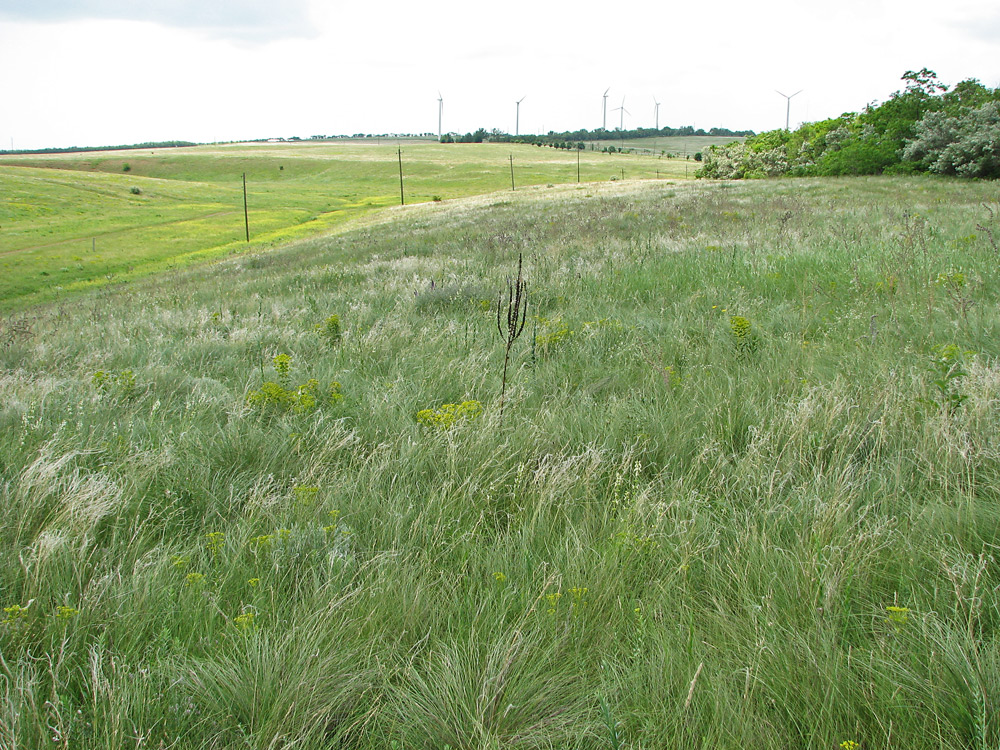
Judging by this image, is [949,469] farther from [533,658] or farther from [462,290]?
[462,290]

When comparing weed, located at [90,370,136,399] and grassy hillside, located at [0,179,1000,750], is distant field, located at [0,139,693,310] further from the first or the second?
grassy hillside, located at [0,179,1000,750]

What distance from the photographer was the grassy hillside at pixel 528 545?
1527mm

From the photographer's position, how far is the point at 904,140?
31984 millimetres

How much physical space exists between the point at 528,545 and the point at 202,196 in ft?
308

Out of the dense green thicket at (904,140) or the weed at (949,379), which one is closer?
the weed at (949,379)

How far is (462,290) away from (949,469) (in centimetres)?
560

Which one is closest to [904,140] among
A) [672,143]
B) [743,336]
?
[743,336]

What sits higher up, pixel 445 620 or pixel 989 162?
pixel 989 162

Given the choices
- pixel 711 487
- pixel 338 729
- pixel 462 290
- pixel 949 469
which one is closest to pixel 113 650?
pixel 338 729

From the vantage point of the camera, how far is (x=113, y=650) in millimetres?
1749

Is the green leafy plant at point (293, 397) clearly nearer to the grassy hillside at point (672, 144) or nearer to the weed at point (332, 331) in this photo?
the weed at point (332, 331)

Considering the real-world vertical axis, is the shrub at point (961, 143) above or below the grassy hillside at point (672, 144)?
below

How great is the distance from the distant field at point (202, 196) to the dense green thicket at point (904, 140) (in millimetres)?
30232

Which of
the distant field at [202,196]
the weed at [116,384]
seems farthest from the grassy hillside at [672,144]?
the weed at [116,384]
